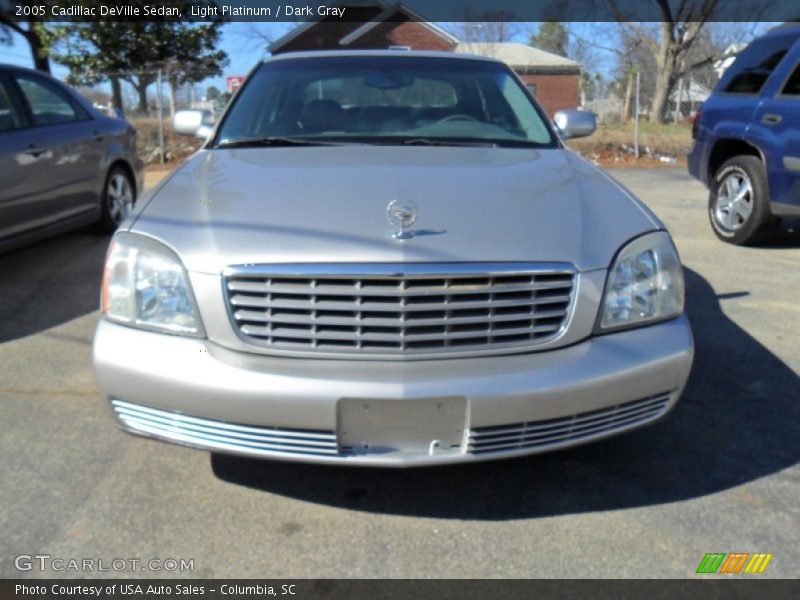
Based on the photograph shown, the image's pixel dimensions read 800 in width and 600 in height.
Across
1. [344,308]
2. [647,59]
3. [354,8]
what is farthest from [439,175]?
[647,59]

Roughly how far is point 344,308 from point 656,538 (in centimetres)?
127

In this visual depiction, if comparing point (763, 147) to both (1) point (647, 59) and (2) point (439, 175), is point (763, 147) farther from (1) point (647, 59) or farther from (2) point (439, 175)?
(1) point (647, 59)

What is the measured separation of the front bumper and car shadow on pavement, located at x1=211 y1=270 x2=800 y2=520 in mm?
342

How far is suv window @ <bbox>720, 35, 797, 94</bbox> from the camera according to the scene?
21.3 feet

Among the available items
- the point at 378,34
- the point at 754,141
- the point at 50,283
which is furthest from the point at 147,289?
the point at 378,34

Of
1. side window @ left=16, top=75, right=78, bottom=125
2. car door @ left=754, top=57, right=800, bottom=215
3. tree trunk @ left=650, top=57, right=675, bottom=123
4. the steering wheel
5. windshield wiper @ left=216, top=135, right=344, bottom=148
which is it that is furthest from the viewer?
tree trunk @ left=650, top=57, right=675, bottom=123

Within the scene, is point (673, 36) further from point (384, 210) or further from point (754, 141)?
point (384, 210)

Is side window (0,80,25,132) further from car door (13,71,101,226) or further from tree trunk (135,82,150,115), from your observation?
tree trunk (135,82,150,115)

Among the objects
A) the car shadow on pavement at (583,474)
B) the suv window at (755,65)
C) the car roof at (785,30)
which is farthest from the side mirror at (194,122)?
the car roof at (785,30)

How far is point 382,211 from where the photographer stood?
265cm

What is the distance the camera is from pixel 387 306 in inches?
93.7

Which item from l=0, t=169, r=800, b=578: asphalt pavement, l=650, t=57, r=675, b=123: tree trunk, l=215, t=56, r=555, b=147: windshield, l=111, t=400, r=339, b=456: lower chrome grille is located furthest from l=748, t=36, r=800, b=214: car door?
l=650, t=57, r=675, b=123: tree trunk

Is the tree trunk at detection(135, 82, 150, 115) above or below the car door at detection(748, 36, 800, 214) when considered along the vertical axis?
below

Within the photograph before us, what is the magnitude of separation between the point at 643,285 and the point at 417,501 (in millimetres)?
1096
